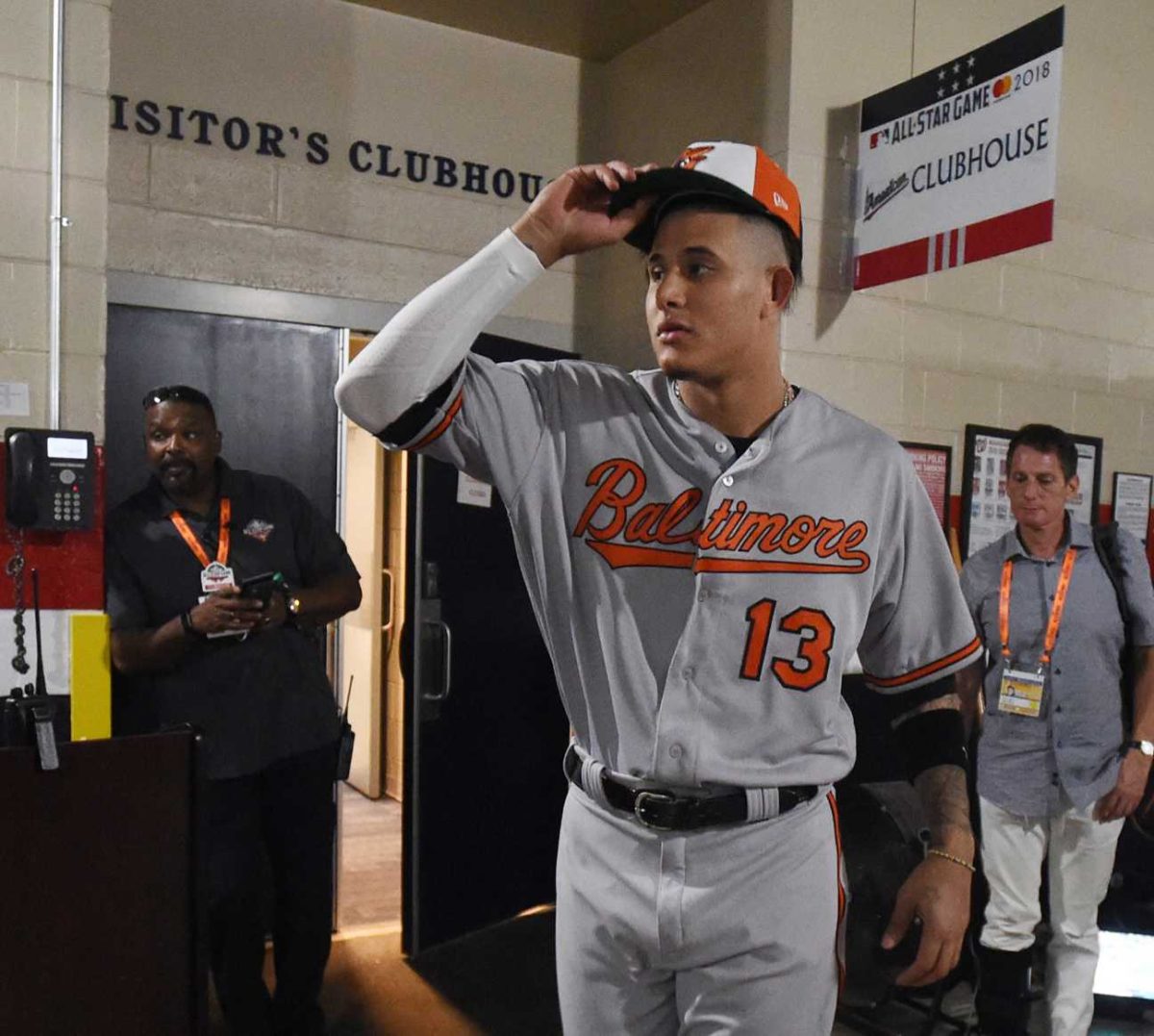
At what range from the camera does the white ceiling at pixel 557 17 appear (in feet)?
12.4

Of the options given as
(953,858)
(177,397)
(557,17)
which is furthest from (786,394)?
(557,17)

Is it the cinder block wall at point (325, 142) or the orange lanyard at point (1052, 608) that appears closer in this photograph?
the orange lanyard at point (1052, 608)

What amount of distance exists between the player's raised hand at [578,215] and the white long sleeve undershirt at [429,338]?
1.3 inches

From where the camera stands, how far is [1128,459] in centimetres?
459

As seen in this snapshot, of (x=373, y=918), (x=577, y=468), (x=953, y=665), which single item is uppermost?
(x=577, y=468)

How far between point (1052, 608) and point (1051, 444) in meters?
0.45

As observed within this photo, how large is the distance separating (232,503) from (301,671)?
0.48 metres

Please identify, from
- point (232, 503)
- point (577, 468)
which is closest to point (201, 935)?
point (232, 503)

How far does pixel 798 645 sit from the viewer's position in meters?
1.32

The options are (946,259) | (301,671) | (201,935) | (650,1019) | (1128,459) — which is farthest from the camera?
(1128,459)

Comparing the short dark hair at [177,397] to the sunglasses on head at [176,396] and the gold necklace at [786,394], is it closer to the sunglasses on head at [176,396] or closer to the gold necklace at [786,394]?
the sunglasses on head at [176,396]

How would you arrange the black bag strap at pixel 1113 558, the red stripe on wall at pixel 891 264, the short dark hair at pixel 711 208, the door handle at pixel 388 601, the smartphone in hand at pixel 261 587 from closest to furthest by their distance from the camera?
the short dark hair at pixel 711 208 → the smartphone in hand at pixel 261 587 → the black bag strap at pixel 1113 558 → the red stripe on wall at pixel 891 264 → the door handle at pixel 388 601

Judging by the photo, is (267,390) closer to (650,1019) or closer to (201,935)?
(201,935)

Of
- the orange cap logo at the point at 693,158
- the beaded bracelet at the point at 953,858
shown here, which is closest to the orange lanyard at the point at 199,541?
the orange cap logo at the point at 693,158
